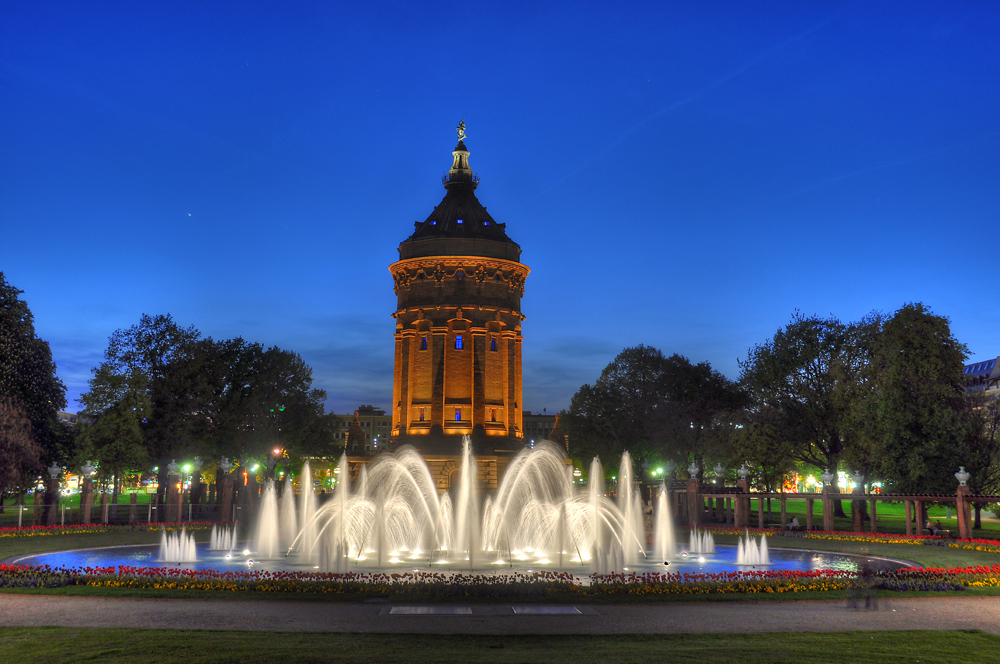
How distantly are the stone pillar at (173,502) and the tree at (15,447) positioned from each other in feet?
24.3

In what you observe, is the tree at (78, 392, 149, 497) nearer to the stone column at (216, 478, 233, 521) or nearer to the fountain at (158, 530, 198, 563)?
the stone column at (216, 478, 233, 521)

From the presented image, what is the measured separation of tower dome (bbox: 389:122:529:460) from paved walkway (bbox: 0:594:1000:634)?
48552mm

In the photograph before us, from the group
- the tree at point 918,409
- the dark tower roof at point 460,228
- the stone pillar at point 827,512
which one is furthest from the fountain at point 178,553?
the dark tower roof at point 460,228

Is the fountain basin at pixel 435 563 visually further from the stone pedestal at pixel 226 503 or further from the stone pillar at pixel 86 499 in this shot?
the stone pedestal at pixel 226 503

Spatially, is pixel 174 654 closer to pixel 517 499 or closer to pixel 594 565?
pixel 594 565

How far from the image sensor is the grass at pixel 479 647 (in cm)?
1178

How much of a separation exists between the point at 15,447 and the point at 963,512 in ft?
147

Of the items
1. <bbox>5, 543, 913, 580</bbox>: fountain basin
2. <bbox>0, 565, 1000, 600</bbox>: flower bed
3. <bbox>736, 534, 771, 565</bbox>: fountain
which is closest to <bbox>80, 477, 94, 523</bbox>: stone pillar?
<bbox>5, 543, 913, 580</bbox>: fountain basin

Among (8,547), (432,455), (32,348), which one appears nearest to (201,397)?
(32,348)

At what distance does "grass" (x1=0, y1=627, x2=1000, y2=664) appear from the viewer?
11.8m

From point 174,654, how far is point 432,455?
52.0 metres

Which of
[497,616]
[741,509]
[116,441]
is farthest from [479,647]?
[116,441]

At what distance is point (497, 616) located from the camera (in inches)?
611

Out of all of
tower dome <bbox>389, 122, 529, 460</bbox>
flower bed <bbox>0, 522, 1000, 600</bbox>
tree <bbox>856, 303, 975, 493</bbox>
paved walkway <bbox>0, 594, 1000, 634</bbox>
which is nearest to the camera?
paved walkway <bbox>0, 594, 1000, 634</bbox>
